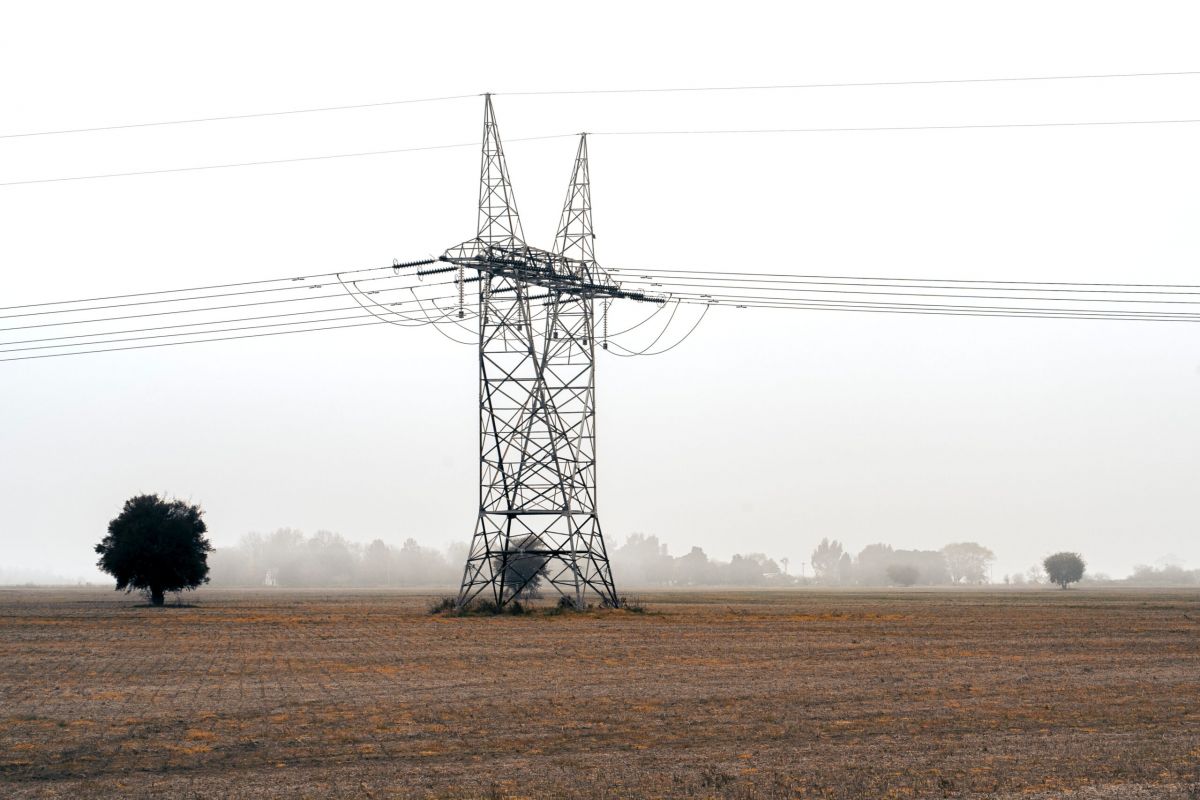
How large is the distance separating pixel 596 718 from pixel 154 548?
64.5 m

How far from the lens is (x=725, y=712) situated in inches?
902

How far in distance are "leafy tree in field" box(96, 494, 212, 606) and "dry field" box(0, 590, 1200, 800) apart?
39157 millimetres

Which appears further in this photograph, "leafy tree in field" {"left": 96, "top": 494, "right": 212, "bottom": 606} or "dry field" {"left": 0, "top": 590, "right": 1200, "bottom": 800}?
"leafy tree in field" {"left": 96, "top": 494, "right": 212, "bottom": 606}

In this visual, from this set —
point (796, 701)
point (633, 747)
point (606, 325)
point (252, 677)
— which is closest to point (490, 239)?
point (606, 325)

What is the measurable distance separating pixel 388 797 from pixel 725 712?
9.47 meters

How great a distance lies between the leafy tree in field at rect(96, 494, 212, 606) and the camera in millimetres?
78875

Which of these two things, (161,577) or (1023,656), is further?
(161,577)

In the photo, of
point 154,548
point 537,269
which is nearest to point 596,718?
point 537,269

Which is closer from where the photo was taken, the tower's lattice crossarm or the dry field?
the dry field

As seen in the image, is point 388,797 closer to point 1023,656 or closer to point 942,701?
point 942,701

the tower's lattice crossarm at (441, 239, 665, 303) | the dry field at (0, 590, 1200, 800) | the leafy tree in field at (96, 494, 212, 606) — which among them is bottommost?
the dry field at (0, 590, 1200, 800)

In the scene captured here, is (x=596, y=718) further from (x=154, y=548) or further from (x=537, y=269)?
(x=154, y=548)

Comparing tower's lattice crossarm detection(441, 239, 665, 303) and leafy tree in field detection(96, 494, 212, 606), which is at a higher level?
tower's lattice crossarm detection(441, 239, 665, 303)

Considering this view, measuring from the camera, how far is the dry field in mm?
16312
